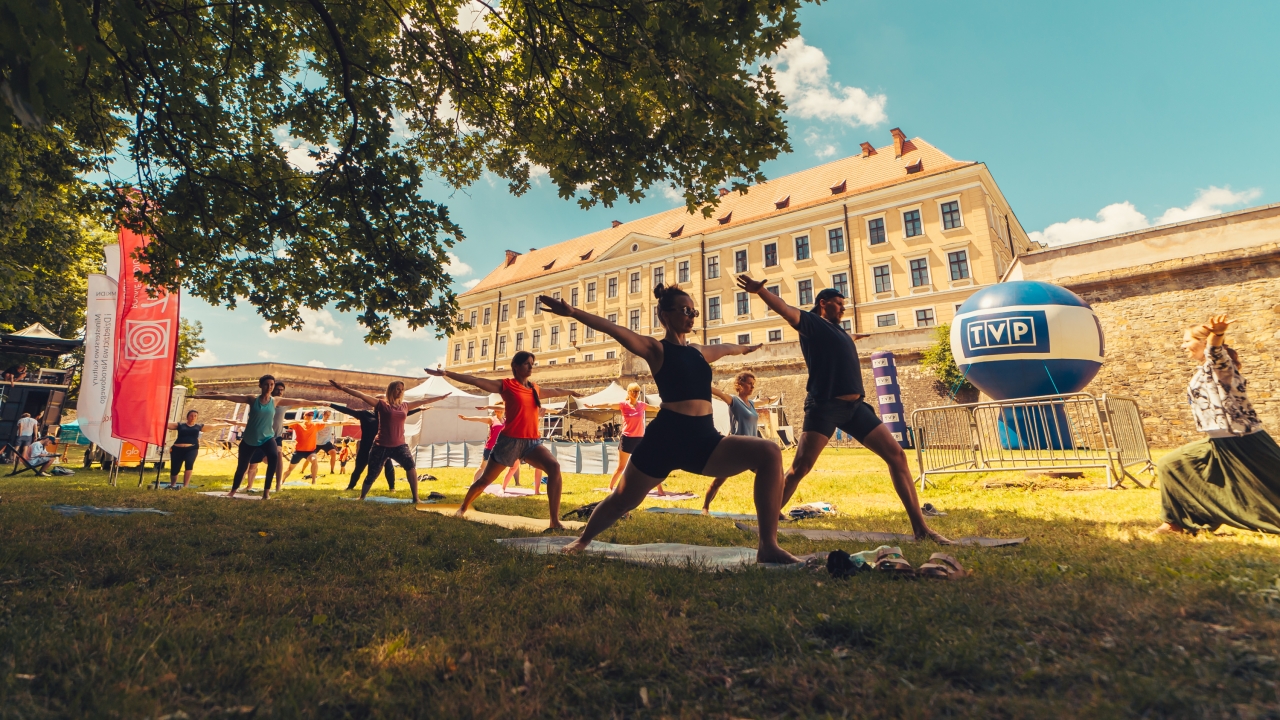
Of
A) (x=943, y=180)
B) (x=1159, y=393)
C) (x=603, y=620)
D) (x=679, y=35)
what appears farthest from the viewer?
(x=943, y=180)

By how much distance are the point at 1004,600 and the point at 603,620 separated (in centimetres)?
188

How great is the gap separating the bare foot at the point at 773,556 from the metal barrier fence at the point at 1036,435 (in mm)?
6298

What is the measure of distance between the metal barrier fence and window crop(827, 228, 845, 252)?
30868mm

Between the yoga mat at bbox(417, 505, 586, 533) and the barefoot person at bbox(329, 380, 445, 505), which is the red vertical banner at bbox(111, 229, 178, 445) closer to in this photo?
the barefoot person at bbox(329, 380, 445, 505)

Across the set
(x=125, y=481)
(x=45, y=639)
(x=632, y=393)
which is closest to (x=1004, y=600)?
(x=45, y=639)

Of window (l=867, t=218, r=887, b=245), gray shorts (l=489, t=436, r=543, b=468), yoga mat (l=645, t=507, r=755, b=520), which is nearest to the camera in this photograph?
gray shorts (l=489, t=436, r=543, b=468)

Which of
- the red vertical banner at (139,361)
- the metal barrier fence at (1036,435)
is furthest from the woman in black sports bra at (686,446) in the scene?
the red vertical banner at (139,361)

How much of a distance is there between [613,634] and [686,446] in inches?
64.0

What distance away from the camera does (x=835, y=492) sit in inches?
369

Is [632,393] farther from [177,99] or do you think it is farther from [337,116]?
[177,99]

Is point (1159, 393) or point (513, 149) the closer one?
point (513, 149)

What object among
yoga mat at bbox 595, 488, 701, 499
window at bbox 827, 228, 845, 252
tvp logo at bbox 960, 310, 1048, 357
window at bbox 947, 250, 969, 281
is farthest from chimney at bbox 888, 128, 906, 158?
yoga mat at bbox 595, 488, 701, 499

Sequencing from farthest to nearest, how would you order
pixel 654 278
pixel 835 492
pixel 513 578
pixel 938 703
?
pixel 654 278 < pixel 835 492 < pixel 513 578 < pixel 938 703

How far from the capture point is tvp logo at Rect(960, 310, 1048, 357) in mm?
11867
